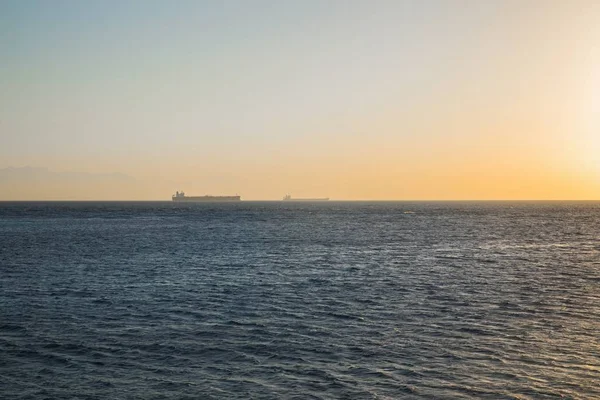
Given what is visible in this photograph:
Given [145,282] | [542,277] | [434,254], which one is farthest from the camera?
[434,254]

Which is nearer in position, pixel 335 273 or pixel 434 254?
pixel 335 273

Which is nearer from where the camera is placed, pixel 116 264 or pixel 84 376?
pixel 84 376

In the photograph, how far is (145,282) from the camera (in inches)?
1964

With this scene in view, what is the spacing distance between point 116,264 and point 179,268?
838 cm

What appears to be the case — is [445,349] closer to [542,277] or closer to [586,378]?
[586,378]

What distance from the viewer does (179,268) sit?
59625 millimetres

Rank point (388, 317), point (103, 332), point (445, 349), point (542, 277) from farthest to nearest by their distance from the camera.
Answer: point (542, 277)
point (388, 317)
point (103, 332)
point (445, 349)

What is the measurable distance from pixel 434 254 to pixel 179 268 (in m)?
34.3

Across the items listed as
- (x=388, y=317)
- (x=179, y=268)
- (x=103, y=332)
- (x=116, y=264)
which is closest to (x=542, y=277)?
(x=388, y=317)

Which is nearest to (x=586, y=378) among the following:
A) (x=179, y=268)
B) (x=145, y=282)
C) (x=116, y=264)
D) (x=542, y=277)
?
(x=542, y=277)

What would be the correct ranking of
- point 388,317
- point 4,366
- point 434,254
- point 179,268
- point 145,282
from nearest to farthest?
point 4,366 < point 388,317 < point 145,282 < point 179,268 < point 434,254

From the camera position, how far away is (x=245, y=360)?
26062 millimetres

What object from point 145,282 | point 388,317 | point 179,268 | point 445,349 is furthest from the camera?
point 179,268

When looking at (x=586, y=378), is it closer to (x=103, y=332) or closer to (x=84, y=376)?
(x=84, y=376)
